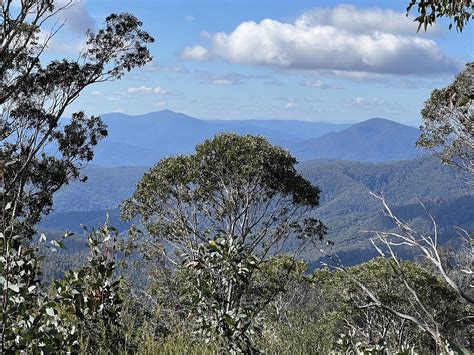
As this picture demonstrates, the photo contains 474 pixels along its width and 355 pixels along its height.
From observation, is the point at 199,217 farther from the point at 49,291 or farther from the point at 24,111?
the point at 49,291

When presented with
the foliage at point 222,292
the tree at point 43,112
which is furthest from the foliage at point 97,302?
the tree at point 43,112

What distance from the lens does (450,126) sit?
18.0m

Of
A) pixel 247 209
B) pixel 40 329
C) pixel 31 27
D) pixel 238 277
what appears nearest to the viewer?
pixel 40 329

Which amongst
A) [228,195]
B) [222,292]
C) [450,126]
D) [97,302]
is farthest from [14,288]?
[228,195]

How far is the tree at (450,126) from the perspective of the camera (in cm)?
1650

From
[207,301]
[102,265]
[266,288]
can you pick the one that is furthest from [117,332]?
[266,288]

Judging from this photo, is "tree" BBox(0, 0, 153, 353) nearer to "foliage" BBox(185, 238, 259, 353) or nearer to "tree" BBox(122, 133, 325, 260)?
"tree" BBox(122, 133, 325, 260)

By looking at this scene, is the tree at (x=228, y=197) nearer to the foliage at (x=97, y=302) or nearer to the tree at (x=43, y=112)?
the tree at (x=43, y=112)

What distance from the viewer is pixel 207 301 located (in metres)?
4.93

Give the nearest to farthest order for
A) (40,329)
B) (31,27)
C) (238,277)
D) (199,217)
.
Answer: (40,329)
(238,277)
(31,27)
(199,217)

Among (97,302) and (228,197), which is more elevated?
(97,302)

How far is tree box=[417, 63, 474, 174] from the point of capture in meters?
16.5

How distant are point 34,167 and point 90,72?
12.7ft

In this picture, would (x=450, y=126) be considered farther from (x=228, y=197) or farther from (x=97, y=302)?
(x=97, y=302)
